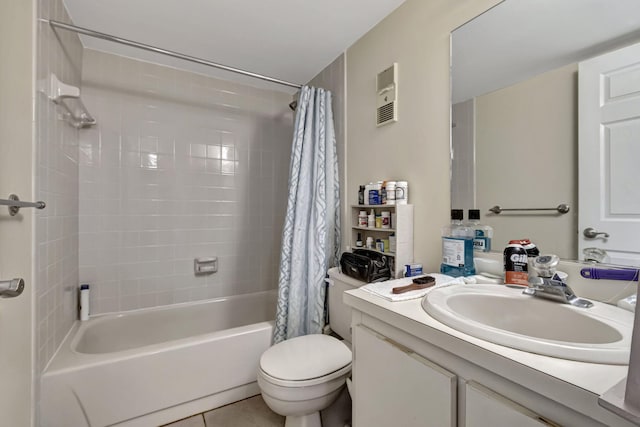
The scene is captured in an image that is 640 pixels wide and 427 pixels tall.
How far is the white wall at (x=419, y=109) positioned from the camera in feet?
4.05

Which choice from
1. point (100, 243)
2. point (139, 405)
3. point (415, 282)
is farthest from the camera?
point (100, 243)

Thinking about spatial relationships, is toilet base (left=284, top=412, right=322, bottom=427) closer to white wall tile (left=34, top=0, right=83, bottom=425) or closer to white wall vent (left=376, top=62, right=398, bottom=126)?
white wall tile (left=34, top=0, right=83, bottom=425)

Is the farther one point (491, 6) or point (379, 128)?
point (379, 128)

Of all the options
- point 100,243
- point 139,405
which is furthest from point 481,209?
point 100,243

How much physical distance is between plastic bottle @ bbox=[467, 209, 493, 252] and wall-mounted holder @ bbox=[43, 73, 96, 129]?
1926 millimetres

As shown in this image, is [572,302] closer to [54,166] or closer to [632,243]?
[632,243]

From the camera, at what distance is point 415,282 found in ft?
3.20

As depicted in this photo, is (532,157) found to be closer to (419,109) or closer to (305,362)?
(419,109)

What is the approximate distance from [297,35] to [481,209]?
145cm

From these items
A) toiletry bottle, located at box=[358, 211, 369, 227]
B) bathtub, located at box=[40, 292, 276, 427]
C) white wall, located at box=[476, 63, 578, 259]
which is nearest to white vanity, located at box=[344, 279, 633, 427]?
white wall, located at box=[476, 63, 578, 259]

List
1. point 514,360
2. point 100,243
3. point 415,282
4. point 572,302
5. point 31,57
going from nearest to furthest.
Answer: point 514,360
point 572,302
point 415,282
point 31,57
point 100,243

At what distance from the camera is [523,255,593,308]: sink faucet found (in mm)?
747

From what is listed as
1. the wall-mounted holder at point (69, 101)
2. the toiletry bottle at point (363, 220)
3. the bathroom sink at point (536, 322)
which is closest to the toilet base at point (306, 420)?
the bathroom sink at point (536, 322)

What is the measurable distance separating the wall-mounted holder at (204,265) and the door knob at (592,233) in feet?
7.21
